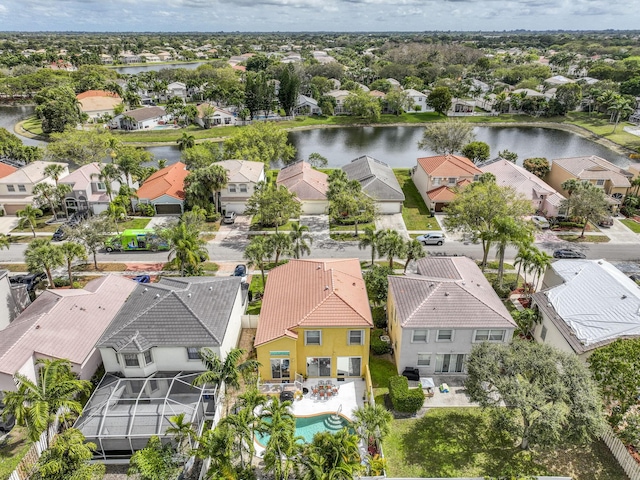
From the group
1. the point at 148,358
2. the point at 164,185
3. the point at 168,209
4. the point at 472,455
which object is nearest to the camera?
the point at 472,455

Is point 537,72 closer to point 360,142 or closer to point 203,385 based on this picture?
point 360,142

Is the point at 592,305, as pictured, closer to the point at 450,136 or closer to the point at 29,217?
the point at 450,136


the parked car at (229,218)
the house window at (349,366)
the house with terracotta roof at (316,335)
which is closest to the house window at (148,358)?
the house with terracotta roof at (316,335)

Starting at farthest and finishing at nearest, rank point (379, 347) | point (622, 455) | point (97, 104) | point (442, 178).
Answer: point (97, 104), point (442, 178), point (379, 347), point (622, 455)

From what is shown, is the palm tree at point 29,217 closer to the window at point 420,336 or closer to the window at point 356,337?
the window at point 356,337

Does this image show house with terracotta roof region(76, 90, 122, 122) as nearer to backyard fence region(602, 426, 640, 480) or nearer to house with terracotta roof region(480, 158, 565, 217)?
house with terracotta roof region(480, 158, 565, 217)

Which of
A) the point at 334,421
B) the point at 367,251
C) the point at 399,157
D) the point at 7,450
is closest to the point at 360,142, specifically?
the point at 399,157

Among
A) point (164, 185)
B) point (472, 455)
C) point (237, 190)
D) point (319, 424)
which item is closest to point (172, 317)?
point (319, 424)
